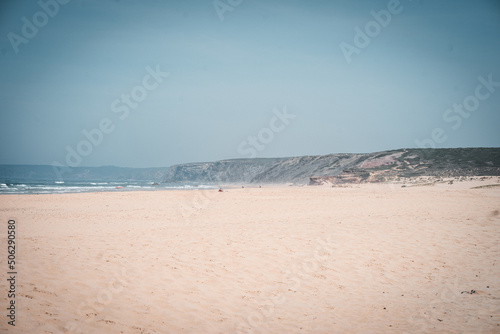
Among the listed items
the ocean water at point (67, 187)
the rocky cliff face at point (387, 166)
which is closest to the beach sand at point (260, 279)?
the ocean water at point (67, 187)

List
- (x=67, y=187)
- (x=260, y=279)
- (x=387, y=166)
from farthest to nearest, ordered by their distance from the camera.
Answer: (x=67, y=187), (x=387, y=166), (x=260, y=279)

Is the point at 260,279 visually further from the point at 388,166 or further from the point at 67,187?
the point at 67,187

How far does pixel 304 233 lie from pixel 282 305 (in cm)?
517

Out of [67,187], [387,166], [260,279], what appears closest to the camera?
[260,279]

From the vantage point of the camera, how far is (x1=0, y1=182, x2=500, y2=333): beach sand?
5.13m

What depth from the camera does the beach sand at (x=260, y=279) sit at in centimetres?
513

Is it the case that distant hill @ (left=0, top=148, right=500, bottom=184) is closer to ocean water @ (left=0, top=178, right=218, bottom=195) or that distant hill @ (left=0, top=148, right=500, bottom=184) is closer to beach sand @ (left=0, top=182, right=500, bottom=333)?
ocean water @ (left=0, top=178, right=218, bottom=195)

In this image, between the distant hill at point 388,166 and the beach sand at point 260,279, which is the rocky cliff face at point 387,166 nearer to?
the distant hill at point 388,166

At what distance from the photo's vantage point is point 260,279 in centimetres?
703

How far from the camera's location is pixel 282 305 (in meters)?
5.93

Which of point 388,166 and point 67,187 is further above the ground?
point 67,187

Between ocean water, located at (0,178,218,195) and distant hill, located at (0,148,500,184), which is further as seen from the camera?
distant hill, located at (0,148,500,184)

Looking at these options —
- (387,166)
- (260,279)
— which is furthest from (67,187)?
(260,279)

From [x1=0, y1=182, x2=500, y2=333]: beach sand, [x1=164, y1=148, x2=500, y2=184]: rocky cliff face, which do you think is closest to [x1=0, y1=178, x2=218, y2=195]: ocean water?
[x1=164, y1=148, x2=500, y2=184]: rocky cliff face
